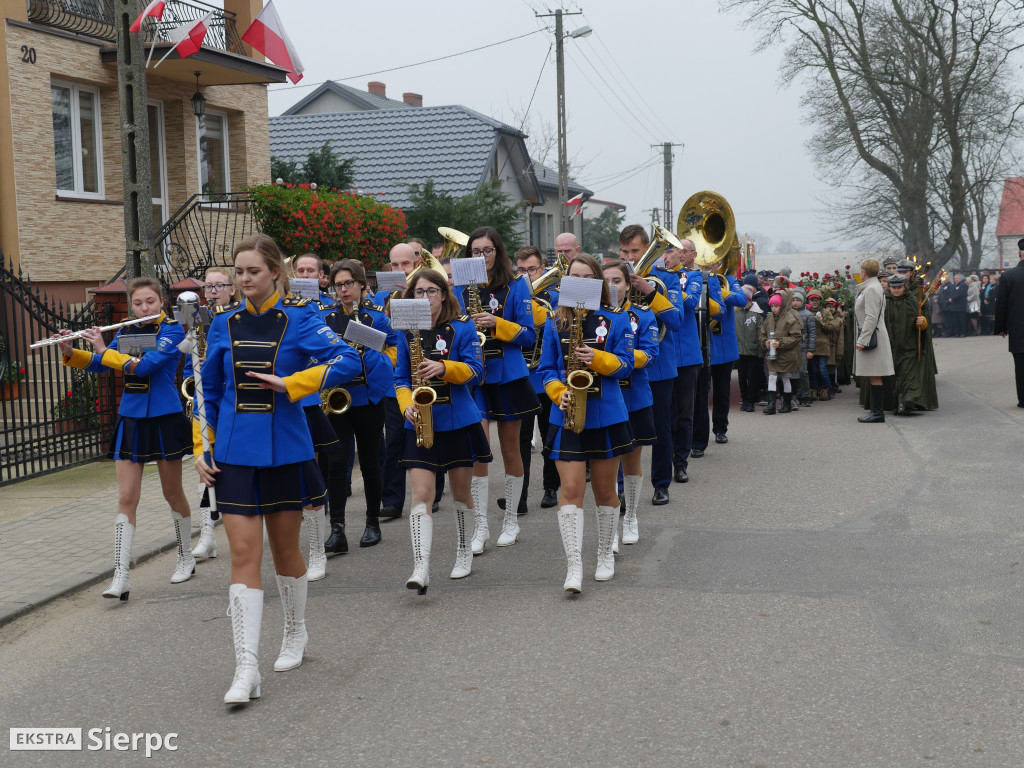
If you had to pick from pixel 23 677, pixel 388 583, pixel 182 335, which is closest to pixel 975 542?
pixel 388 583

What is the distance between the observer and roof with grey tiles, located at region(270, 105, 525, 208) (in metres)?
31.9

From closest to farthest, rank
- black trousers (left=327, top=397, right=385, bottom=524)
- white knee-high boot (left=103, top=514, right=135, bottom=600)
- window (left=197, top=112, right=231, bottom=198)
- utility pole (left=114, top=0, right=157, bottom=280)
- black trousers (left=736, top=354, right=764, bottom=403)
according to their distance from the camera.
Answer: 1. white knee-high boot (left=103, top=514, right=135, bottom=600)
2. black trousers (left=327, top=397, right=385, bottom=524)
3. utility pole (left=114, top=0, right=157, bottom=280)
4. black trousers (left=736, top=354, right=764, bottom=403)
5. window (left=197, top=112, right=231, bottom=198)

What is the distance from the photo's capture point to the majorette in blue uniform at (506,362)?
24.1 ft

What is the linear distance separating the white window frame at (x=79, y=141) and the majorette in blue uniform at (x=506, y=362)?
1107 centimetres

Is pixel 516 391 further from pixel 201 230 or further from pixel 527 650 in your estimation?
pixel 201 230

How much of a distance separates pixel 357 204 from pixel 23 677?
514 inches

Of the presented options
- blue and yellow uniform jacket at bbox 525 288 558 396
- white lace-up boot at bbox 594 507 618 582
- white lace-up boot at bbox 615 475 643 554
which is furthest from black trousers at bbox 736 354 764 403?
white lace-up boot at bbox 594 507 618 582

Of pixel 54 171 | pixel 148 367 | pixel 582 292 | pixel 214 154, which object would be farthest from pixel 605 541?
pixel 214 154

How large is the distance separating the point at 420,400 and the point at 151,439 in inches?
65.4

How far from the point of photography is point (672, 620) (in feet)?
18.2

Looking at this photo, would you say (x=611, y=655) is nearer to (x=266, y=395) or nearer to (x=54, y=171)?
(x=266, y=395)

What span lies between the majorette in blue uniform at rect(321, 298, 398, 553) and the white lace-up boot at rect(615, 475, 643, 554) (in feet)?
Result: 5.61

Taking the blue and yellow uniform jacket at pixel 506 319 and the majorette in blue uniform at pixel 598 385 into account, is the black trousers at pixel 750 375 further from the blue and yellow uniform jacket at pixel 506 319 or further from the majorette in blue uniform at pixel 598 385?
the majorette in blue uniform at pixel 598 385

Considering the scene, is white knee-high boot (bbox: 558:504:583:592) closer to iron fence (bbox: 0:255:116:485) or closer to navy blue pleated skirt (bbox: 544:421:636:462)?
navy blue pleated skirt (bbox: 544:421:636:462)
